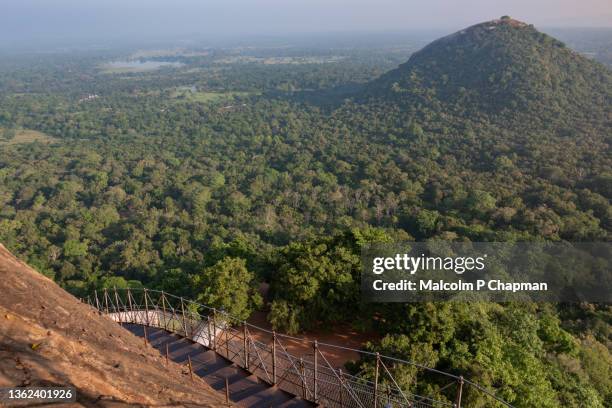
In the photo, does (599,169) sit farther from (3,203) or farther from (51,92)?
(51,92)

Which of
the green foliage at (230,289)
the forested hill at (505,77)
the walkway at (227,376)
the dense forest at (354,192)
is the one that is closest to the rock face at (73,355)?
the walkway at (227,376)

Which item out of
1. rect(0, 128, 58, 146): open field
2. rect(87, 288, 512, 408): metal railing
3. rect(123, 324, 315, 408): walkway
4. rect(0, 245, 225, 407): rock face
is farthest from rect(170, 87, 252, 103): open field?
rect(0, 245, 225, 407): rock face

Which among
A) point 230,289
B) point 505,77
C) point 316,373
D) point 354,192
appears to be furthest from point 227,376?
point 505,77

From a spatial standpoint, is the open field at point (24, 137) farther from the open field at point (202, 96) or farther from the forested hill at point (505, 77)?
the forested hill at point (505, 77)

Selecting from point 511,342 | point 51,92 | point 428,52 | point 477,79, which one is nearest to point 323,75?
point 428,52

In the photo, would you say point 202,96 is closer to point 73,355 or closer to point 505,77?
point 505,77
